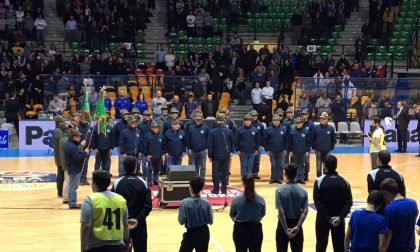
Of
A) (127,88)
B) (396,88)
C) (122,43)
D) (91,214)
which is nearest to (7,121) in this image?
(127,88)

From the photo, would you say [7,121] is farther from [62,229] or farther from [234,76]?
[62,229]

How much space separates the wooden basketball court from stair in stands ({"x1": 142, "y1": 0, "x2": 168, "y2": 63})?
14116 mm

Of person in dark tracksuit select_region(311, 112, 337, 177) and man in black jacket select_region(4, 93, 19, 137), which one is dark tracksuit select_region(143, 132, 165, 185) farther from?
man in black jacket select_region(4, 93, 19, 137)

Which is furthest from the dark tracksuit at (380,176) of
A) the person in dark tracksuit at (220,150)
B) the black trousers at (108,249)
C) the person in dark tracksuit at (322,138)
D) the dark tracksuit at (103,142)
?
the dark tracksuit at (103,142)

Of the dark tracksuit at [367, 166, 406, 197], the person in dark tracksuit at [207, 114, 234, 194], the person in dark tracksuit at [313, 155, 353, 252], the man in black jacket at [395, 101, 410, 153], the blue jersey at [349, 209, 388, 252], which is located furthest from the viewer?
the man in black jacket at [395, 101, 410, 153]

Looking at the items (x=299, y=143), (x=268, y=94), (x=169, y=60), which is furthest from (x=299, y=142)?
(x=169, y=60)

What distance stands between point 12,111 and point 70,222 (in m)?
12.9

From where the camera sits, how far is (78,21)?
35125 mm

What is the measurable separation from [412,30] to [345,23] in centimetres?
321

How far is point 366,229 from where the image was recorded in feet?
30.2

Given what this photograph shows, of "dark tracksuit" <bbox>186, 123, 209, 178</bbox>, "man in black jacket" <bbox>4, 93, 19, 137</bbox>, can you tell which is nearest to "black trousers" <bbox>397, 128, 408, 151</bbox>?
"dark tracksuit" <bbox>186, 123, 209, 178</bbox>

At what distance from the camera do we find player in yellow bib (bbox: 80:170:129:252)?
8789 millimetres

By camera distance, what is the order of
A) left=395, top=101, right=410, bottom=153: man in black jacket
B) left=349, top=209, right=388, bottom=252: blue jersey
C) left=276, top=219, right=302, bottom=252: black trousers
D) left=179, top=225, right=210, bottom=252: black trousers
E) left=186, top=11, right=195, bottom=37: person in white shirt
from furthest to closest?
1. left=186, top=11, right=195, bottom=37: person in white shirt
2. left=395, top=101, right=410, bottom=153: man in black jacket
3. left=276, top=219, right=302, bottom=252: black trousers
4. left=179, top=225, right=210, bottom=252: black trousers
5. left=349, top=209, right=388, bottom=252: blue jersey

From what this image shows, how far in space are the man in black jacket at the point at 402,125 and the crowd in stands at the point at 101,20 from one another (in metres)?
13.2
